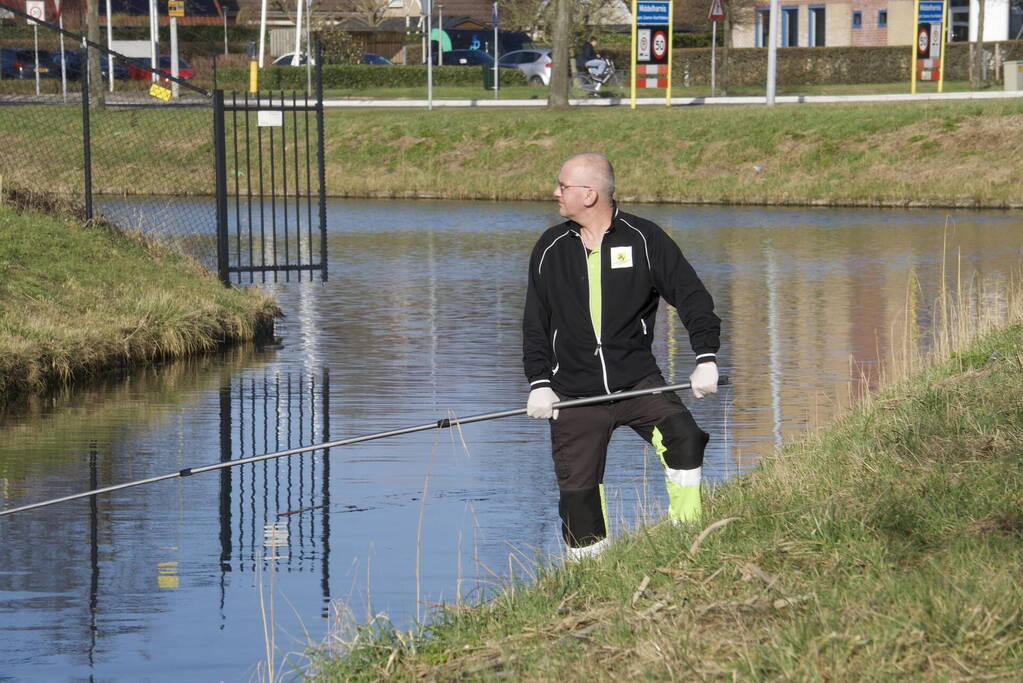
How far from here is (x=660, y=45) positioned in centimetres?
4006

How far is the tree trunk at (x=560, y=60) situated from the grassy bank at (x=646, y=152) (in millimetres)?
913

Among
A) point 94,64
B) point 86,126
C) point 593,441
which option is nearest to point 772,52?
point 94,64

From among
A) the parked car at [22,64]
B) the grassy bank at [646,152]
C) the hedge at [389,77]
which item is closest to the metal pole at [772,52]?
the grassy bank at [646,152]

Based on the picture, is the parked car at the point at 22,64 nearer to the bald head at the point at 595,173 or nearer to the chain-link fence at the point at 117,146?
the chain-link fence at the point at 117,146

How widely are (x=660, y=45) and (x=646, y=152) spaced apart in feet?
21.0

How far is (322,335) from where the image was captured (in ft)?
50.7

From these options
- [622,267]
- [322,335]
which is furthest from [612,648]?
[322,335]

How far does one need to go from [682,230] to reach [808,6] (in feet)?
130

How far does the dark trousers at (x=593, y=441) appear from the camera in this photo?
6371mm

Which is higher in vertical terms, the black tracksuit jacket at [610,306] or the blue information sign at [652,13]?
the blue information sign at [652,13]

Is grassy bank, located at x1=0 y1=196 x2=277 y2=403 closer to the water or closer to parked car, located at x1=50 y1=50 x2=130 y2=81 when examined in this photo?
the water

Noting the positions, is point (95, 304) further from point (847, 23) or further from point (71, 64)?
point (847, 23)

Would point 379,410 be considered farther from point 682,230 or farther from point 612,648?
point 682,230

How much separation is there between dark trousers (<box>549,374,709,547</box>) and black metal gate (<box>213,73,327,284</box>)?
22.6 ft
